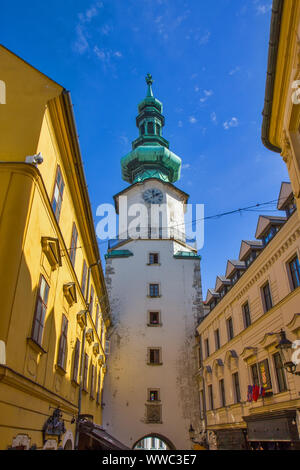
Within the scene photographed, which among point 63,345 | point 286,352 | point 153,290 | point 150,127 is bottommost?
point 63,345

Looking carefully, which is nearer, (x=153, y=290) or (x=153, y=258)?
(x=153, y=290)

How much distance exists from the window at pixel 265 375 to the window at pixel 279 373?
67cm

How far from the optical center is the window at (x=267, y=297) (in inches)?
616

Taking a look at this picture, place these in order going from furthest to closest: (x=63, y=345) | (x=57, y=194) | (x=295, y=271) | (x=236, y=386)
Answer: (x=236, y=386) → (x=295, y=271) → (x=63, y=345) → (x=57, y=194)

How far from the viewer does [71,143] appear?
11.4 meters

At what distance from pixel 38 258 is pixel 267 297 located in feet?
34.5

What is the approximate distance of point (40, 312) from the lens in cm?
912

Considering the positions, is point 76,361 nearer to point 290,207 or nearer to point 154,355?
point 290,207

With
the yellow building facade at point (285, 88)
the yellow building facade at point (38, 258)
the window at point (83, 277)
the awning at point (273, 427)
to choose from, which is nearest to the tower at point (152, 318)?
the awning at point (273, 427)

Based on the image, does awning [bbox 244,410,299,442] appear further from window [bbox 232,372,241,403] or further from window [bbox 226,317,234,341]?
window [bbox 226,317,234,341]

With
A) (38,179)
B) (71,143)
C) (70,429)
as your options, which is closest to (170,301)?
(70,429)

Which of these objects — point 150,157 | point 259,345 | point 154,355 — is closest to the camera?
point 259,345

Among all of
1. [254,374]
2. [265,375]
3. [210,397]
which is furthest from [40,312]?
[210,397]

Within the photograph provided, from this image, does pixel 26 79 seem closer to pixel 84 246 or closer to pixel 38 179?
pixel 38 179
